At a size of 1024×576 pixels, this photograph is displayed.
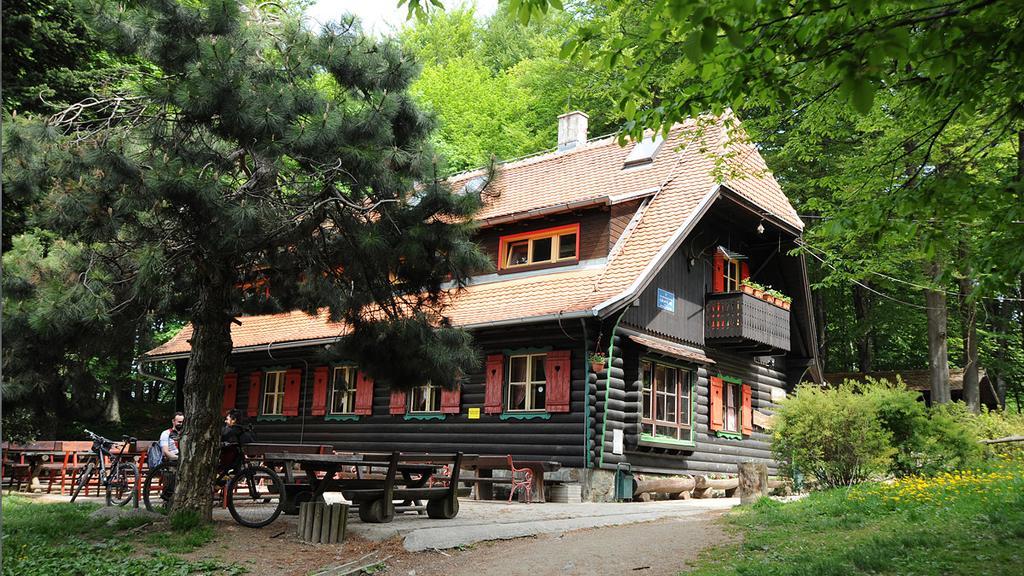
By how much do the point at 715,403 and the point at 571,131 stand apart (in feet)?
27.5

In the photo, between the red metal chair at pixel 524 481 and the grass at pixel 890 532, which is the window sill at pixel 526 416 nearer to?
the red metal chair at pixel 524 481

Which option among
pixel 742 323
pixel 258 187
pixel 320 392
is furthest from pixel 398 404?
pixel 258 187

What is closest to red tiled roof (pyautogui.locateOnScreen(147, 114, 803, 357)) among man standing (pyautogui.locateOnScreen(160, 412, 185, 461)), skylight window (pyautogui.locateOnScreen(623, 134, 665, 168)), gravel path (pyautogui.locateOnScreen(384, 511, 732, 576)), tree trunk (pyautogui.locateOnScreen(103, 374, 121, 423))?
skylight window (pyautogui.locateOnScreen(623, 134, 665, 168))

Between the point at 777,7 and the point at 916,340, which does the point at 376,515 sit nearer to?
the point at 777,7

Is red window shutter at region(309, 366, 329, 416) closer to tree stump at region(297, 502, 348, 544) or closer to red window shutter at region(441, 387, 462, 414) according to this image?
red window shutter at region(441, 387, 462, 414)

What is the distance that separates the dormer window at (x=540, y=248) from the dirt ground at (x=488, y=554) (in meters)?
8.91

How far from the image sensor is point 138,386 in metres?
42.7

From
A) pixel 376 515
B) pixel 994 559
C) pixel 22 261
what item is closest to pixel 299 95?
pixel 22 261

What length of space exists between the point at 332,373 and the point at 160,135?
41.1 ft

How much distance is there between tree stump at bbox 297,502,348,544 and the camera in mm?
9547

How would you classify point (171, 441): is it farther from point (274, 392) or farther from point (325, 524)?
point (274, 392)

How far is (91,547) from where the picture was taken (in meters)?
9.03

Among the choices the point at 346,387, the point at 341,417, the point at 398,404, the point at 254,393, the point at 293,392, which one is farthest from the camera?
the point at 254,393

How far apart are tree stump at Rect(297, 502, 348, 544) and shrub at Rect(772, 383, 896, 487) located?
24.8 feet
